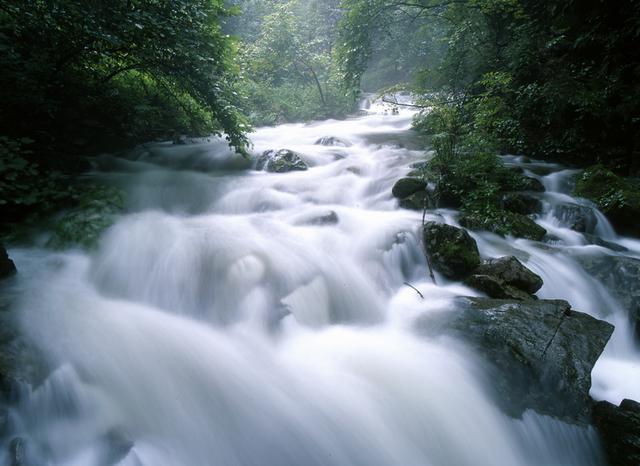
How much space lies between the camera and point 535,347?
271cm

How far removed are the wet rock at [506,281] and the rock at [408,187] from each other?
2.35 meters

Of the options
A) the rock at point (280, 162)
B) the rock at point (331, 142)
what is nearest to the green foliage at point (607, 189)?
the rock at point (280, 162)

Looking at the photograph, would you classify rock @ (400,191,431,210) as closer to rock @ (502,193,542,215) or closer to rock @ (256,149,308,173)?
rock @ (502,193,542,215)

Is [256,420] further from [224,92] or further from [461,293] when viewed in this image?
[224,92]

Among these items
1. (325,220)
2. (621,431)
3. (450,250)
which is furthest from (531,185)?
(621,431)

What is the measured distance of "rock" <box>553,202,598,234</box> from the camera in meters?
5.19

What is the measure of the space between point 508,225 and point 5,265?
5.80 meters

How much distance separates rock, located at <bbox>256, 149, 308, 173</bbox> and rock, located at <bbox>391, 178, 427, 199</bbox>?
2517 millimetres

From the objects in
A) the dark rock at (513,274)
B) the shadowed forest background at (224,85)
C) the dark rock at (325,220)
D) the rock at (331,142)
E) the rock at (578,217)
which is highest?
the shadowed forest background at (224,85)

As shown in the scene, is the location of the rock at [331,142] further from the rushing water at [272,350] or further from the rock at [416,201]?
the rushing water at [272,350]

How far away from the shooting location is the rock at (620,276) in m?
3.55

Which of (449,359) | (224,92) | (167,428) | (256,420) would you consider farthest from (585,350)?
(224,92)

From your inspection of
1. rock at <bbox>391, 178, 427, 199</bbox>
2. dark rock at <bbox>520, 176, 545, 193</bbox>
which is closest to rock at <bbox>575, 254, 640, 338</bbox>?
dark rock at <bbox>520, 176, 545, 193</bbox>

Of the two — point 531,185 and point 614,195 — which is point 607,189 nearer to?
point 614,195
